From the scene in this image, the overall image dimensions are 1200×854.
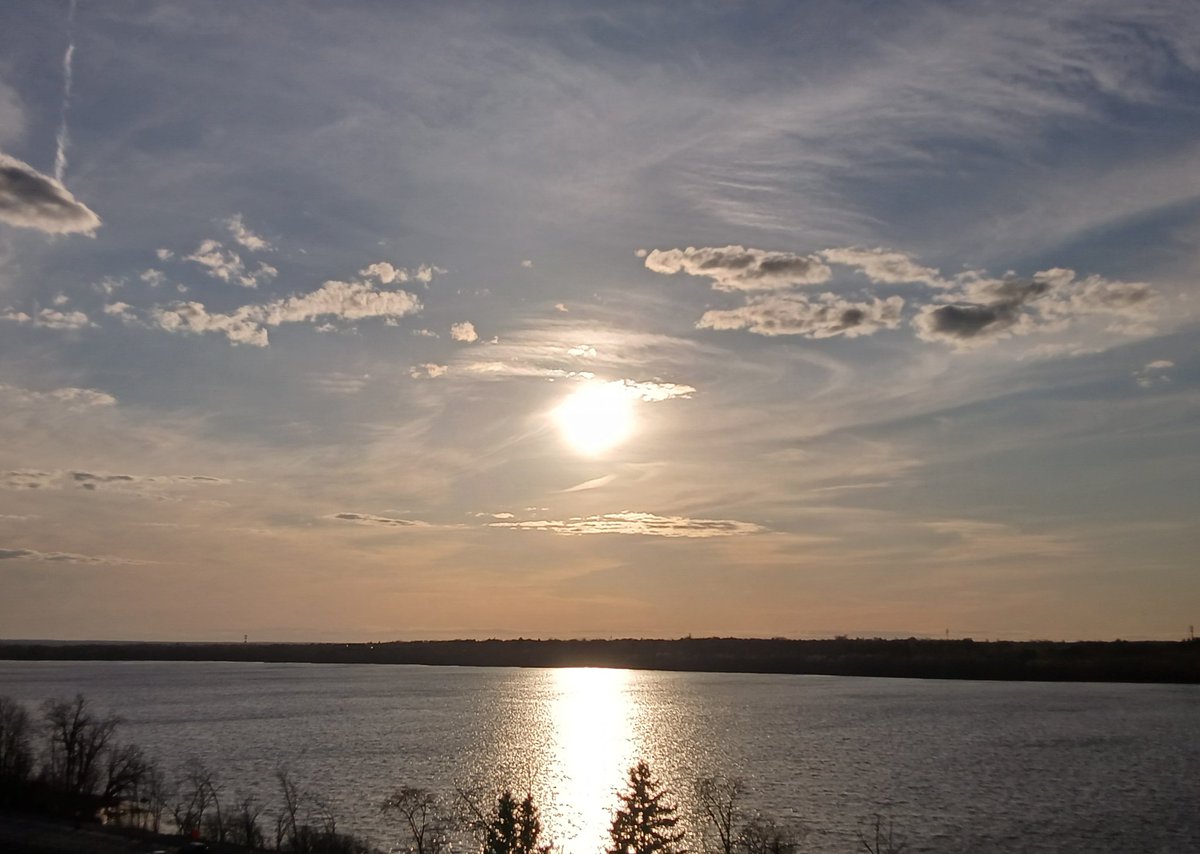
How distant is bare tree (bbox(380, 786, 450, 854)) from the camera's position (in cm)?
4953

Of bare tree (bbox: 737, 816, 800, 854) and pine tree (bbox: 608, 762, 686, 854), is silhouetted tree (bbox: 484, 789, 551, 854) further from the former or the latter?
bare tree (bbox: 737, 816, 800, 854)

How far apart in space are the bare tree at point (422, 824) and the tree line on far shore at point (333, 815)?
13 centimetres

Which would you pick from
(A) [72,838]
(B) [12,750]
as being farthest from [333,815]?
(A) [72,838]

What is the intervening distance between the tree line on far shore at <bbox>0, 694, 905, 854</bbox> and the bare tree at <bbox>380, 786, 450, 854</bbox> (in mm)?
126

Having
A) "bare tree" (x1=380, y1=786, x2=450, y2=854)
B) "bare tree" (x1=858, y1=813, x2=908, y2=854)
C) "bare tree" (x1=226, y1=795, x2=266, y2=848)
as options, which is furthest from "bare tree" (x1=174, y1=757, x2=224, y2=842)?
"bare tree" (x1=858, y1=813, x2=908, y2=854)

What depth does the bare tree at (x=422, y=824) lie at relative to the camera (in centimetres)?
4953

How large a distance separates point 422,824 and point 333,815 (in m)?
10.3

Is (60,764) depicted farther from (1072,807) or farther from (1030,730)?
(1030,730)

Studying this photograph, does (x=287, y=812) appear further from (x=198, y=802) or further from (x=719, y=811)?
(x=719, y=811)

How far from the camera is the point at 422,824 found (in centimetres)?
6016

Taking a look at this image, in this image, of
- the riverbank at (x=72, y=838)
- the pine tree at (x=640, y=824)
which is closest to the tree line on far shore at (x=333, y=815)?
the pine tree at (x=640, y=824)

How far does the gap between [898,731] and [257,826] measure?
294 feet

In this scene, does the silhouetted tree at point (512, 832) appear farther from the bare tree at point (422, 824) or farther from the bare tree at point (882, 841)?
the bare tree at point (882, 841)

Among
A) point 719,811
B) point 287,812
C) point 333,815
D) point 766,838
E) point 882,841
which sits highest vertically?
point 766,838
